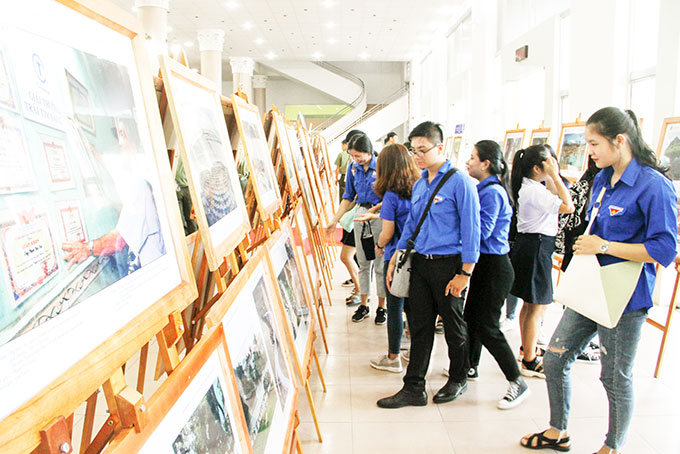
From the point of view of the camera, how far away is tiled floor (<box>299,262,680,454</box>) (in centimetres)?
252

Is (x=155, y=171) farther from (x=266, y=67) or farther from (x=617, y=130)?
(x=266, y=67)

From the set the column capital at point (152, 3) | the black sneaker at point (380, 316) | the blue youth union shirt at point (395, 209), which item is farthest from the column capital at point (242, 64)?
the blue youth union shirt at point (395, 209)

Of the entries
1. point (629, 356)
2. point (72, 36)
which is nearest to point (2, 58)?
point (72, 36)

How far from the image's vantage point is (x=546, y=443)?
244cm

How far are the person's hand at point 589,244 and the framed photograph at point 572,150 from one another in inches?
139

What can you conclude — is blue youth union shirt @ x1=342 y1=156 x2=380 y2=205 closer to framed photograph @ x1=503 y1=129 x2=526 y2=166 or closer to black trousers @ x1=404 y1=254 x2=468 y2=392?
black trousers @ x1=404 y1=254 x2=468 y2=392

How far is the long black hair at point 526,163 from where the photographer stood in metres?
3.17

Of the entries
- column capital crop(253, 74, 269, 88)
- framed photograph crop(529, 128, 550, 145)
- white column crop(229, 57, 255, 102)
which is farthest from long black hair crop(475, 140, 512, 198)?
column capital crop(253, 74, 269, 88)

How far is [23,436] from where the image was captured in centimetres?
56

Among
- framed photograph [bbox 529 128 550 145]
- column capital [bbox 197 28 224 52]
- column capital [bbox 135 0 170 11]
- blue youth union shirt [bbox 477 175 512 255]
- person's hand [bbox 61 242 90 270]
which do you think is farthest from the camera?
column capital [bbox 197 28 224 52]

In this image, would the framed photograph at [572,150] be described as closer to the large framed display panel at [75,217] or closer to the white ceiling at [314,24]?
the large framed display panel at [75,217]

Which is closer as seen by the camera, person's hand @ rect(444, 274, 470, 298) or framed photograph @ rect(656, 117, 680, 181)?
person's hand @ rect(444, 274, 470, 298)

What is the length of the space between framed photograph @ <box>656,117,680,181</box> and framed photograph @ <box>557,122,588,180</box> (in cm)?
117

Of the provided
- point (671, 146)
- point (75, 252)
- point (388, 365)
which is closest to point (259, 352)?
point (75, 252)
